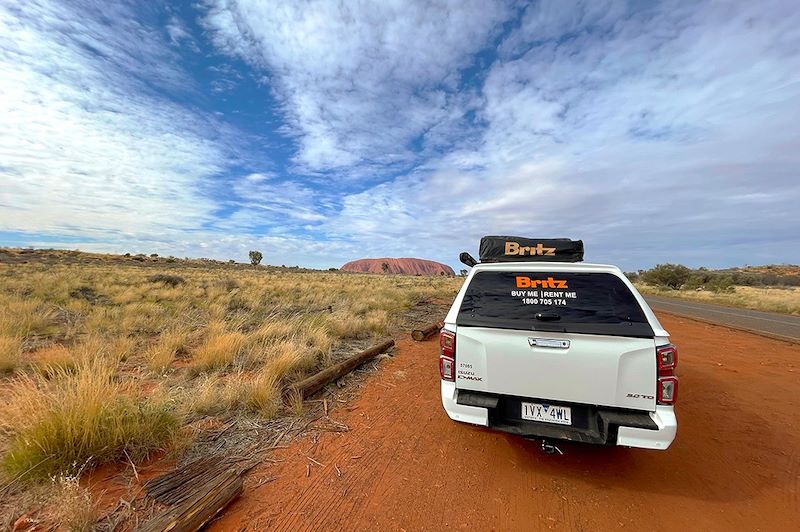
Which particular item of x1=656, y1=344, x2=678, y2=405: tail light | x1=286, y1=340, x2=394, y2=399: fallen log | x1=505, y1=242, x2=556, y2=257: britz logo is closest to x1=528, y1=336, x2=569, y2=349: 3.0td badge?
x1=656, y1=344, x2=678, y2=405: tail light

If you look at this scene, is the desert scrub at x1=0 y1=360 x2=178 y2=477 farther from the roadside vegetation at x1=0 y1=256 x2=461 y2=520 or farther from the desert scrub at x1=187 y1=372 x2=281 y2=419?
the desert scrub at x1=187 y1=372 x2=281 y2=419

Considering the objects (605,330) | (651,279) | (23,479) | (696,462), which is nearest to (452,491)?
(605,330)

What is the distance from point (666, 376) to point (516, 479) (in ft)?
5.70

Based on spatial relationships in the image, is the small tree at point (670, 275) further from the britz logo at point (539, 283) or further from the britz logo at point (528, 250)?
the britz logo at point (539, 283)

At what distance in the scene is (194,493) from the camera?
121 inches

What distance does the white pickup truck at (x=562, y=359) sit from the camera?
3.18m

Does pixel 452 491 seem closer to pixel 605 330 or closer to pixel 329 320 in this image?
pixel 605 330

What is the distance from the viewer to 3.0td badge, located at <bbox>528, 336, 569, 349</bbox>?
3367 mm

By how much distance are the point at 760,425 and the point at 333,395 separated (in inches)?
242

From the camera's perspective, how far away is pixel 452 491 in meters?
3.44

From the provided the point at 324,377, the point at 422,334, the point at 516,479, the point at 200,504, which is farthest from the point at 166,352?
the point at 516,479

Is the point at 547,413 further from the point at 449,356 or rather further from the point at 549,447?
the point at 449,356

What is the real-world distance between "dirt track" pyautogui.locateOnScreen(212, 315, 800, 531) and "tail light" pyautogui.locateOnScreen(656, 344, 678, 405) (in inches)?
40.1

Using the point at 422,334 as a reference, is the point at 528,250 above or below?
above
